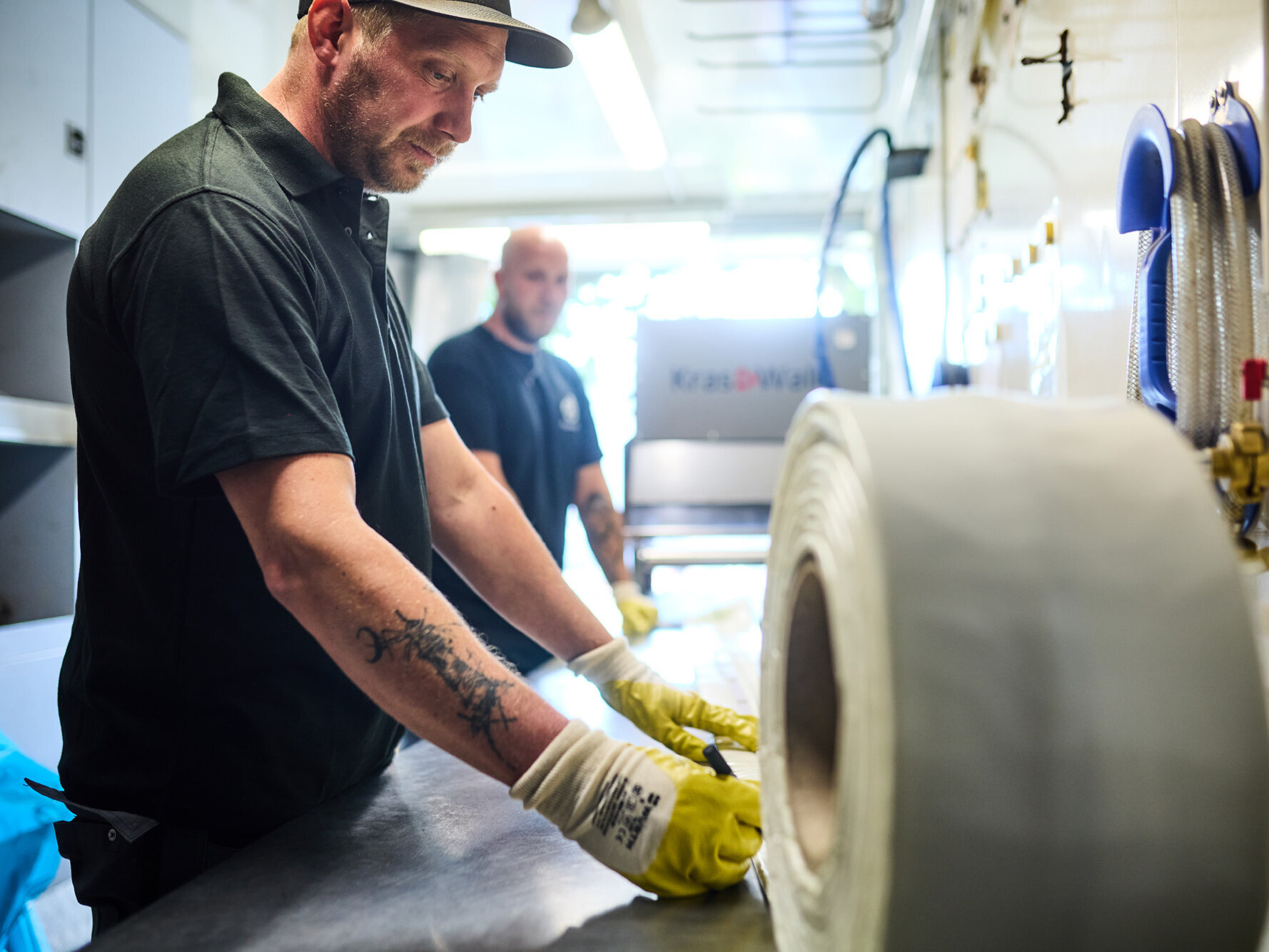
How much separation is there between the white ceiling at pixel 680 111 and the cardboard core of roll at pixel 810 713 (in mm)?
2561

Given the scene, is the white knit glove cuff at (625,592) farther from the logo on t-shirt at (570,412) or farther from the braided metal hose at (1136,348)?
the braided metal hose at (1136,348)

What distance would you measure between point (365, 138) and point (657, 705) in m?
0.80

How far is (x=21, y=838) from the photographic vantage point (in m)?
1.10

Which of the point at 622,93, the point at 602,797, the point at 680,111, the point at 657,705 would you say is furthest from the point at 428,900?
the point at 680,111

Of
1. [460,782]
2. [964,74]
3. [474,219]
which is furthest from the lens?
[474,219]

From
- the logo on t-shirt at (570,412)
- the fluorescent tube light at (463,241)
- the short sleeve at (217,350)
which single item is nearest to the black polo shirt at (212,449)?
the short sleeve at (217,350)

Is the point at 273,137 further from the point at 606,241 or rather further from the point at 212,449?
the point at 606,241

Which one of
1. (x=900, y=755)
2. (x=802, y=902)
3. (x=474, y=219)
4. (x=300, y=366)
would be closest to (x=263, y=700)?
(x=300, y=366)

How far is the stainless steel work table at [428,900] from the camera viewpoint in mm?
682

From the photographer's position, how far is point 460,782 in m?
1.07

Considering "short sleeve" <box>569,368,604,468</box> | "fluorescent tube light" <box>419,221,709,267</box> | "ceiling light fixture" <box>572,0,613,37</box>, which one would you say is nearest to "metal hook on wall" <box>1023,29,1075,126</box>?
"short sleeve" <box>569,368,604,468</box>

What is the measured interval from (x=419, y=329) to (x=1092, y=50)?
18.2ft

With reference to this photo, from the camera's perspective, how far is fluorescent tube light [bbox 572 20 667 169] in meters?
3.12

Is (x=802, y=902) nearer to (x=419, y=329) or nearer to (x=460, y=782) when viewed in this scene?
(x=460, y=782)
